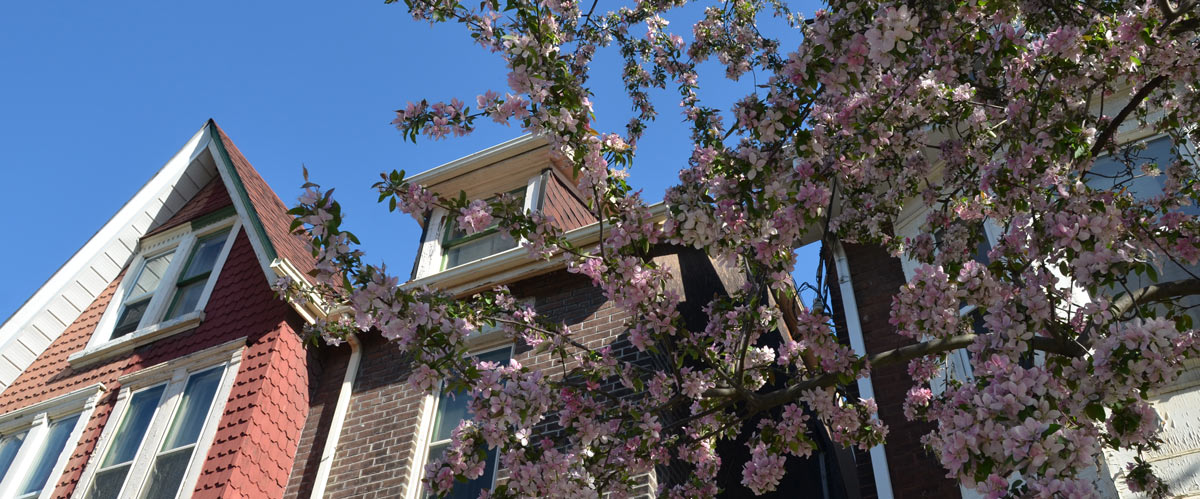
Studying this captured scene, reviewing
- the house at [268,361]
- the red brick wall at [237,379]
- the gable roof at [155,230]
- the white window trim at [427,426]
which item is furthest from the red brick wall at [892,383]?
the gable roof at [155,230]

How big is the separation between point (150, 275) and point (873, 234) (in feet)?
34.5

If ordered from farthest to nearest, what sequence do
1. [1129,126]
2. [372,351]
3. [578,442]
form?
[372,351], [1129,126], [578,442]

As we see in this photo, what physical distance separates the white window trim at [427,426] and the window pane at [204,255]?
183 inches

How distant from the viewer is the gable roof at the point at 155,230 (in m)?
11.5

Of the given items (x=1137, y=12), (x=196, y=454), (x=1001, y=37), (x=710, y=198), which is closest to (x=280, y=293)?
(x=196, y=454)

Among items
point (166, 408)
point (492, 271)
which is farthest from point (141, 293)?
point (492, 271)

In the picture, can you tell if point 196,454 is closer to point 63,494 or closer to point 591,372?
point 63,494

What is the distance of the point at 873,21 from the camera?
4352mm

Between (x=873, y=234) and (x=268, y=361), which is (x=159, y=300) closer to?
(x=268, y=361)

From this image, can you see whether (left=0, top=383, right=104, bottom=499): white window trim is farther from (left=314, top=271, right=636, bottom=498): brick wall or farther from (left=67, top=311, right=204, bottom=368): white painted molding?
(left=314, top=271, right=636, bottom=498): brick wall

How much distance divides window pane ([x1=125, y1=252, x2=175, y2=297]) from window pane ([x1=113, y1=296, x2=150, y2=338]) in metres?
0.21

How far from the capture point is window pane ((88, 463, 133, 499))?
9.21 metres

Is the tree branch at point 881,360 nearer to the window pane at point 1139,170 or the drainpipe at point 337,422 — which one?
the window pane at point 1139,170

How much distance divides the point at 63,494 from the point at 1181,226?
33.7 ft
